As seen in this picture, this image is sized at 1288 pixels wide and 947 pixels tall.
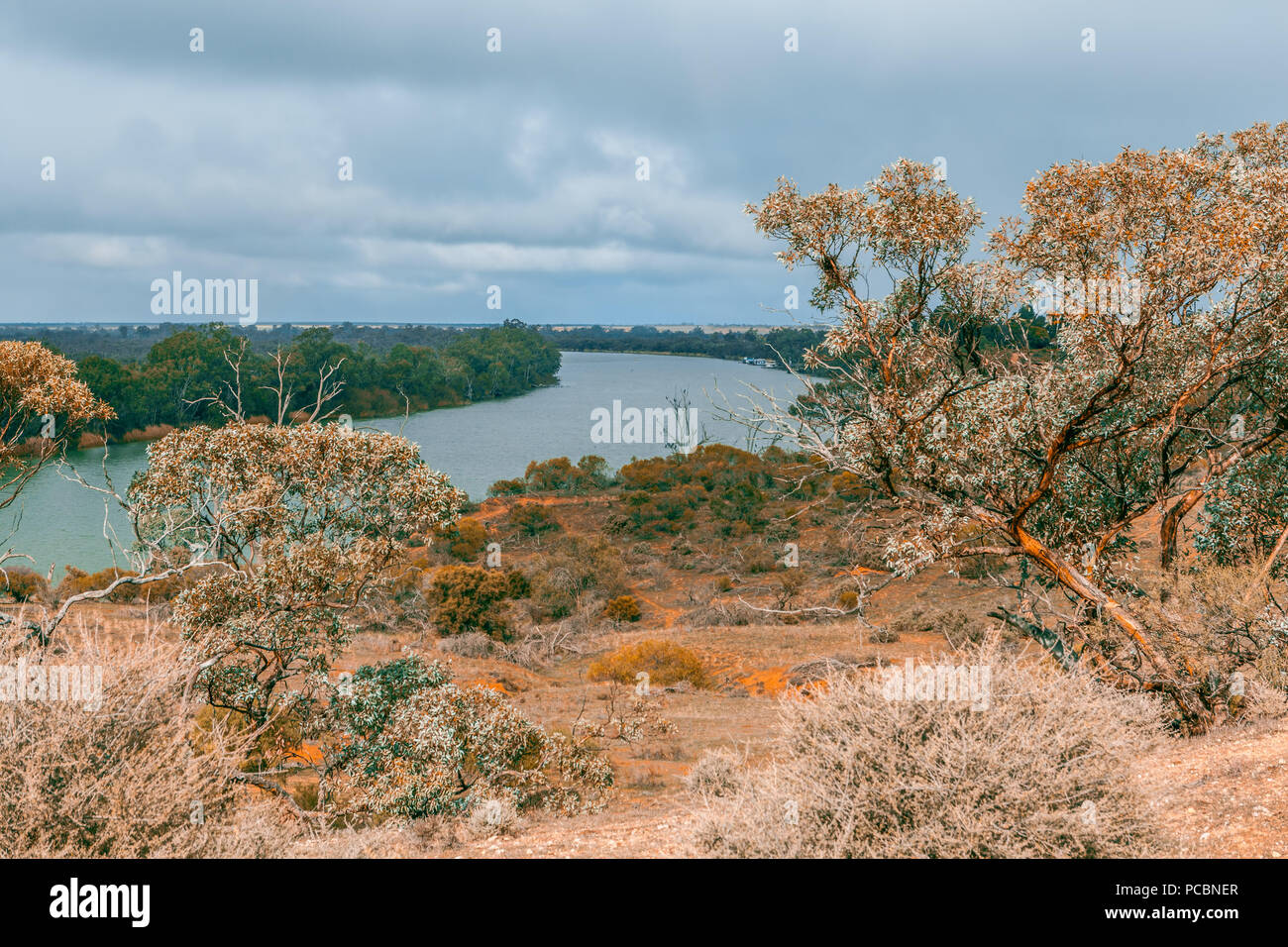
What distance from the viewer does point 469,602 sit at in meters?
24.4

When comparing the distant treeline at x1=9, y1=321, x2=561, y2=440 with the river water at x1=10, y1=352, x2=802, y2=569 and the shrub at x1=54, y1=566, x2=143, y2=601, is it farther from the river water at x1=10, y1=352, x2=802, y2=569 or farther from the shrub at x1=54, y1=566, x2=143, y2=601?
the shrub at x1=54, y1=566, x2=143, y2=601

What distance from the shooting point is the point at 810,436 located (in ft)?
30.8

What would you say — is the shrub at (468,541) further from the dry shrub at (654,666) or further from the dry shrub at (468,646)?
the dry shrub at (654,666)

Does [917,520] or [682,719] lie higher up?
[917,520]

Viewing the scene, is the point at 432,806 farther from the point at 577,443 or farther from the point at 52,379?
the point at 577,443

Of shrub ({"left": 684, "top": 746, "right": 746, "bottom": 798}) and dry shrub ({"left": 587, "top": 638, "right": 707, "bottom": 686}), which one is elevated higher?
shrub ({"left": 684, "top": 746, "right": 746, "bottom": 798})

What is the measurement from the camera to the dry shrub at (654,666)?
20.1 m

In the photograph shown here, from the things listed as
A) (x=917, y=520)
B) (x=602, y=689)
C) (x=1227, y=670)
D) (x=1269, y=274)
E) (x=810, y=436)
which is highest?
(x=1269, y=274)

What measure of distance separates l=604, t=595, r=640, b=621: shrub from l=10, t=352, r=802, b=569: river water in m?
7.14

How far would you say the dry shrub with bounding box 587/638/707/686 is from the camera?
20.1 metres

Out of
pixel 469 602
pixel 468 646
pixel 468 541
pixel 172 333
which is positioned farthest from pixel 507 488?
pixel 172 333

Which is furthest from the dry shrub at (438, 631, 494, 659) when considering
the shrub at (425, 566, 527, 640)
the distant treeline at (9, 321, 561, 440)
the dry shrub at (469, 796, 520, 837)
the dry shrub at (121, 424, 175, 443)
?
the dry shrub at (121, 424, 175, 443)
